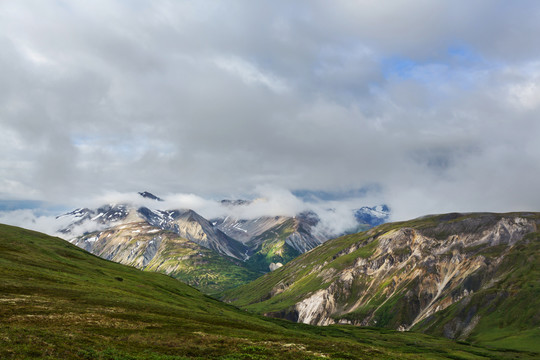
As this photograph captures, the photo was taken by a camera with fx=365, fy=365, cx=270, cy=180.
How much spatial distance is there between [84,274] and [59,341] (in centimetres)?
8674

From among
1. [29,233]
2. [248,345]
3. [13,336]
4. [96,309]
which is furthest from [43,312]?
[29,233]

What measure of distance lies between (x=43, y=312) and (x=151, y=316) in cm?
2070

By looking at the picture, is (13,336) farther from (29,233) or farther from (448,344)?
(448,344)

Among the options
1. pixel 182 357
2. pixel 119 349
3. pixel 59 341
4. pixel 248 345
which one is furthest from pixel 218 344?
pixel 59 341

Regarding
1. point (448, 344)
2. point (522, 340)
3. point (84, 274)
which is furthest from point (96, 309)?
point (522, 340)

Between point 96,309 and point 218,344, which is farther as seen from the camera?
point 96,309

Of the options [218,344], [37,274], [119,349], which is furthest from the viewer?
[37,274]

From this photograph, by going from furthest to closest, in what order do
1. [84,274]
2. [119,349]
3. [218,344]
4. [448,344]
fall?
[448,344]
[84,274]
[218,344]
[119,349]

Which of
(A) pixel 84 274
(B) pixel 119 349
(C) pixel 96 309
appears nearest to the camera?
(B) pixel 119 349

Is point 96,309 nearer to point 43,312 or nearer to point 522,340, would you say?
point 43,312

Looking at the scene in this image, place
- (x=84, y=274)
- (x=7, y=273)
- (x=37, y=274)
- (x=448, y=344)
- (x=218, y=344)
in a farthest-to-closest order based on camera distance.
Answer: (x=448, y=344) < (x=84, y=274) < (x=37, y=274) < (x=7, y=273) < (x=218, y=344)

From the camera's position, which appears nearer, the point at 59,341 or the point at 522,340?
the point at 59,341

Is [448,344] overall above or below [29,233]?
below

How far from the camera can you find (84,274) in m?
120
